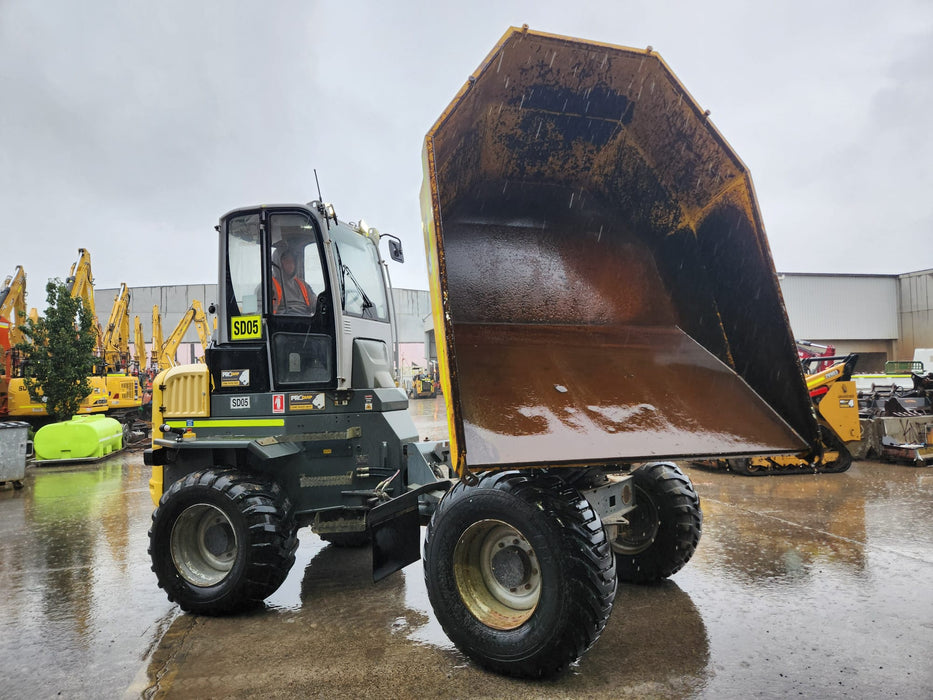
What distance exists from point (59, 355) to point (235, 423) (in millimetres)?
11613

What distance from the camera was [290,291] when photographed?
4.56 metres

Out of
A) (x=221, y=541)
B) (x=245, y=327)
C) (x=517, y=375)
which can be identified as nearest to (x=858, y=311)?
(x=517, y=375)

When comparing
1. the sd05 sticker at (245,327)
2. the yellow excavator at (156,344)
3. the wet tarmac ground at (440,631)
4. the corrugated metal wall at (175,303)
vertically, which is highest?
the corrugated metal wall at (175,303)

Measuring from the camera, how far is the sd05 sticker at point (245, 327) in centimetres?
452

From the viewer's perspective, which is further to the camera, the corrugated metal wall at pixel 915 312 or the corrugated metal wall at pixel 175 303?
the corrugated metal wall at pixel 175 303

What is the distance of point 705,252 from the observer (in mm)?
4027

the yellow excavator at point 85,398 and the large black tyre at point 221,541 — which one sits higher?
the yellow excavator at point 85,398

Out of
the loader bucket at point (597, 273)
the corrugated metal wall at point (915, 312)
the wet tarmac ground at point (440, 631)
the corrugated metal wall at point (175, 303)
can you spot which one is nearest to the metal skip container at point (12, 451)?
the wet tarmac ground at point (440, 631)

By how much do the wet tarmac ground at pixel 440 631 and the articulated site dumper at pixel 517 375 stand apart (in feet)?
1.10

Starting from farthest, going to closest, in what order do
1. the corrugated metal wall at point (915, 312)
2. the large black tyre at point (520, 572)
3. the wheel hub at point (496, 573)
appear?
the corrugated metal wall at point (915, 312) → the wheel hub at point (496, 573) → the large black tyre at point (520, 572)

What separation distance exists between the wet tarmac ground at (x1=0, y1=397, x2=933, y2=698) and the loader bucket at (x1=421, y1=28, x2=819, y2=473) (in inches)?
45.7

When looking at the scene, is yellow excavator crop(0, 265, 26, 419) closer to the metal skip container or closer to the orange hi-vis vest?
the metal skip container

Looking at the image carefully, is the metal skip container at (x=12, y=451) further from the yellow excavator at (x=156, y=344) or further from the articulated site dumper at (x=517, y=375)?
the yellow excavator at (x=156, y=344)

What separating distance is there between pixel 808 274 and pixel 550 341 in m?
32.0
